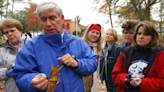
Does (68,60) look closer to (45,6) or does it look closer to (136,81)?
(45,6)

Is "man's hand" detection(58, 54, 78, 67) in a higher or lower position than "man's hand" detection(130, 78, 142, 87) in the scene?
higher

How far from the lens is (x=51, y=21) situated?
139 cm

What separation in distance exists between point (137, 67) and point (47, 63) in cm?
136

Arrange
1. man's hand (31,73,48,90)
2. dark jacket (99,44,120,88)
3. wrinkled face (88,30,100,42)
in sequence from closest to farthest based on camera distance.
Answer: man's hand (31,73,48,90) → dark jacket (99,44,120,88) → wrinkled face (88,30,100,42)

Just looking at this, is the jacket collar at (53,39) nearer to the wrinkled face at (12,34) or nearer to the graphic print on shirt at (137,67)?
the graphic print on shirt at (137,67)

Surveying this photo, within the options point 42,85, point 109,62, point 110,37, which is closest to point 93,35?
point 110,37

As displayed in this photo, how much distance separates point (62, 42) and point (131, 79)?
1.15m

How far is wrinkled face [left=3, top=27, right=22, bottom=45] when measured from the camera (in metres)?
2.34

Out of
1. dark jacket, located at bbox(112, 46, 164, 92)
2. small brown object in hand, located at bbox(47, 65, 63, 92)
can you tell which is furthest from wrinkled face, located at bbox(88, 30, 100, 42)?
small brown object in hand, located at bbox(47, 65, 63, 92)

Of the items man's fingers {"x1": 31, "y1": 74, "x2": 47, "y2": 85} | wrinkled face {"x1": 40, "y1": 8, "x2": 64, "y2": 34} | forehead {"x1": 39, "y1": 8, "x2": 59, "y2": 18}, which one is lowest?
man's fingers {"x1": 31, "y1": 74, "x2": 47, "y2": 85}

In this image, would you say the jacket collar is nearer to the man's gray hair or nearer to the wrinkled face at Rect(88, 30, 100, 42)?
the man's gray hair

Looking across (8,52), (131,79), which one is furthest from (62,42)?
(8,52)

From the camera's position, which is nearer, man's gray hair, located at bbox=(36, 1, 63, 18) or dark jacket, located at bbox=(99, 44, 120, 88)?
man's gray hair, located at bbox=(36, 1, 63, 18)

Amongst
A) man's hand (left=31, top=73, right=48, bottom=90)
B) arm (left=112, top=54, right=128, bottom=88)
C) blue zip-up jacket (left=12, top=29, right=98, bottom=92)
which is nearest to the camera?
man's hand (left=31, top=73, right=48, bottom=90)
